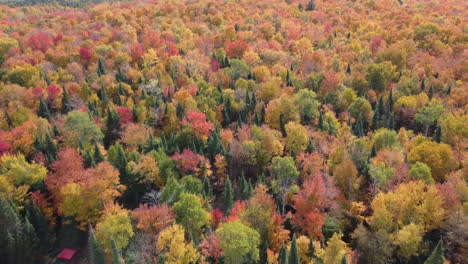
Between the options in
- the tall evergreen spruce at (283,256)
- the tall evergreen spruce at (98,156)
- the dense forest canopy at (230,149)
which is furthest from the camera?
the tall evergreen spruce at (98,156)

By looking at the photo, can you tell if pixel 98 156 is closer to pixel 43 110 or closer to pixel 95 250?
pixel 95 250

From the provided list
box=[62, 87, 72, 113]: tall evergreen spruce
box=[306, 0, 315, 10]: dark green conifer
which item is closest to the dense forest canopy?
box=[62, 87, 72, 113]: tall evergreen spruce

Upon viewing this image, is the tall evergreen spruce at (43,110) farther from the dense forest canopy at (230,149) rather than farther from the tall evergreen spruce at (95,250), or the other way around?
the tall evergreen spruce at (95,250)

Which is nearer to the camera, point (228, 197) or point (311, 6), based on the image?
point (228, 197)

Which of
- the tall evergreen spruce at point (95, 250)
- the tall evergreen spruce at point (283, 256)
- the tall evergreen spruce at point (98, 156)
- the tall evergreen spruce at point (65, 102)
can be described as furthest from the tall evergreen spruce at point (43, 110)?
the tall evergreen spruce at point (283, 256)

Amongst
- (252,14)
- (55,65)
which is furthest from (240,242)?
(252,14)

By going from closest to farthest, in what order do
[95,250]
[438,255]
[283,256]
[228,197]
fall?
[438,255] < [283,256] < [95,250] < [228,197]

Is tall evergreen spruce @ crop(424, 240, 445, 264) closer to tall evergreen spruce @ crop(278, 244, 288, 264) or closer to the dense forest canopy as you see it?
the dense forest canopy

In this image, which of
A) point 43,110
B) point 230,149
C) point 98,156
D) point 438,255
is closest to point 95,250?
point 98,156
